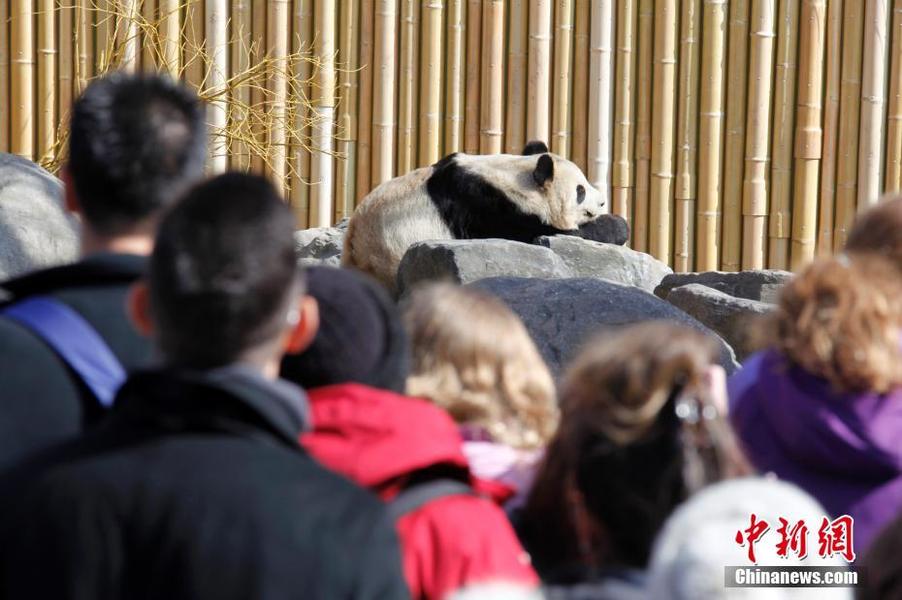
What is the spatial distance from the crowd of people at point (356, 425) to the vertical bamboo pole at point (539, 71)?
15.1 ft

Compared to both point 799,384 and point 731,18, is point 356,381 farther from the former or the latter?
point 731,18

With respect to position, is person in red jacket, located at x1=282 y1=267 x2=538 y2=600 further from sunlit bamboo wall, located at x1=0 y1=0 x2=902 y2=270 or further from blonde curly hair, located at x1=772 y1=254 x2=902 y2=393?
sunlit bamboo wall, located at x1=0 y1=0 x2=902 y2=270

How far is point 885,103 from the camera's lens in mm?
6535

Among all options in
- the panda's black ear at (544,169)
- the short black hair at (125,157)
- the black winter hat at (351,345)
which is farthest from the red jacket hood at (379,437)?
the panda's black ear at (544,169)

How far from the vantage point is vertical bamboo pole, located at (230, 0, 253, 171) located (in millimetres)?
6648

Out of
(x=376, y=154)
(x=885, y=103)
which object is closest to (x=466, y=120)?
(x=376, y=154)

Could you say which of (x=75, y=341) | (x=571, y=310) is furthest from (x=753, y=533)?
(x=571, y=310)

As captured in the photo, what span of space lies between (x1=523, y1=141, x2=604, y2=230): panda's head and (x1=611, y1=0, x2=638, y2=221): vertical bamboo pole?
977 mm

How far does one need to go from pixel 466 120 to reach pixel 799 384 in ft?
16.4

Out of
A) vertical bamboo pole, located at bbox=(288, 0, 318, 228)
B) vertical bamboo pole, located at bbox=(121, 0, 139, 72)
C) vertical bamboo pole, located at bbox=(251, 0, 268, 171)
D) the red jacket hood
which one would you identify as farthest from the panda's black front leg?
the red jacket hood

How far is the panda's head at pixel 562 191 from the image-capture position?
211 inches

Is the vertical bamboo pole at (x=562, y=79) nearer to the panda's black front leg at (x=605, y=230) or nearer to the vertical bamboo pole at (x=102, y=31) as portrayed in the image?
the panda's black front leg at (x=605, y=230)

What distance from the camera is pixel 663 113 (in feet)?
21.8

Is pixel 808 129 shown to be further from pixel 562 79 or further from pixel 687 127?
pixel 562 79
